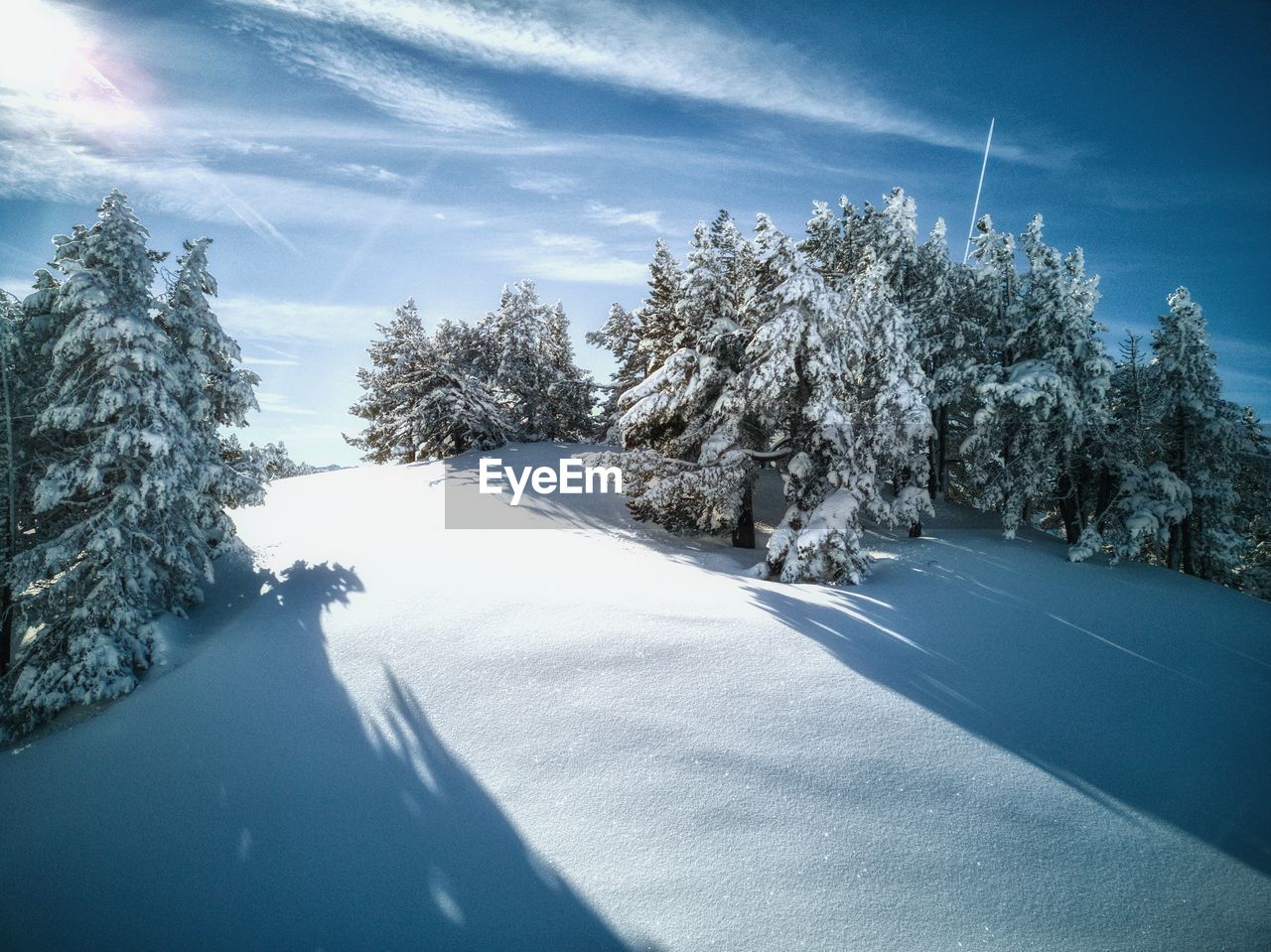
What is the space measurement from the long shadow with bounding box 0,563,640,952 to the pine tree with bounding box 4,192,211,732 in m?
1.48

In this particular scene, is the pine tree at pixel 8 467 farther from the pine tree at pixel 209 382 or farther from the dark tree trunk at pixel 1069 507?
the dark tree trunk at pixel 1069 507

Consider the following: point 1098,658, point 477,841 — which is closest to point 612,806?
point 477,841

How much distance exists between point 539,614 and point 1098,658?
10.7 metres

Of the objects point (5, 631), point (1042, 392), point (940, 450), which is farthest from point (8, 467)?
point (940, 450)

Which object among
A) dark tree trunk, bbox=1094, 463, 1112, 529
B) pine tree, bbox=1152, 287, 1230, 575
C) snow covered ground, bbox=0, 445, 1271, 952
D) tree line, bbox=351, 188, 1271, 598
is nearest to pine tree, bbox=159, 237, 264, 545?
snow covered ground, bbox=0, 445, 1271, 952

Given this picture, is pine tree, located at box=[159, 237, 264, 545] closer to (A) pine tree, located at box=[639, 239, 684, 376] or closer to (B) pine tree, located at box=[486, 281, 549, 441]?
(A) pine tree, located at box=[639, 239, 684, 376]

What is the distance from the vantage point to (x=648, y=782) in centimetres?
624

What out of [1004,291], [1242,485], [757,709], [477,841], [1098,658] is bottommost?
[477,841]

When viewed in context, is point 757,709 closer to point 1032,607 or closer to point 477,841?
point 477,841

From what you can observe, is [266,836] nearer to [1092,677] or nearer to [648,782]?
[648,782]

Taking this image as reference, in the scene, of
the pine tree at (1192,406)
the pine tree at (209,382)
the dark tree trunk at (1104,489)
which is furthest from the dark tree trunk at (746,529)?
the pine tree at (1192,406)

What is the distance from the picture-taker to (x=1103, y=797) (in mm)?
6316

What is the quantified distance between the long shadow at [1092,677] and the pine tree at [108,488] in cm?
1248

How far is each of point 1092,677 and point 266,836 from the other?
12.7m
